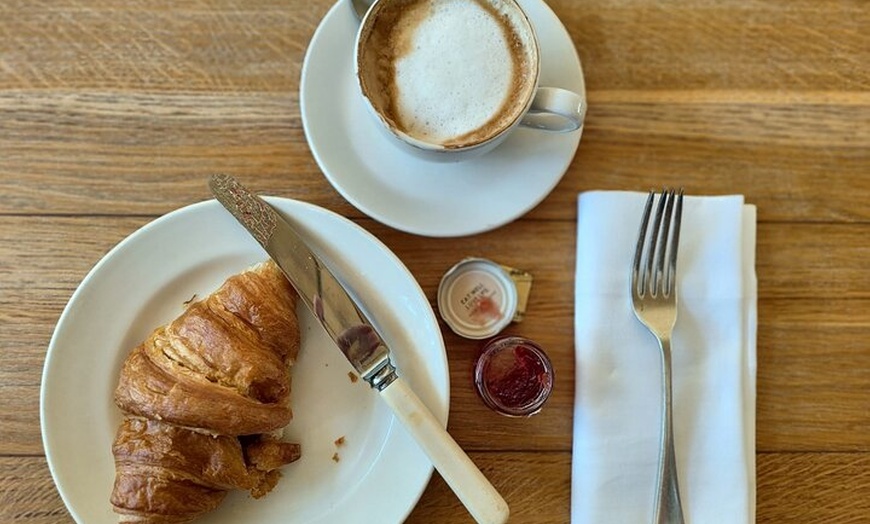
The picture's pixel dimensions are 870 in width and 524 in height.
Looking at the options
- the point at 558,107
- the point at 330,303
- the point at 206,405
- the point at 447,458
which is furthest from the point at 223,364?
the point at 558,107

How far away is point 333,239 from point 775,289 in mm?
765

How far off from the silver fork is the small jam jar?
0.18 m

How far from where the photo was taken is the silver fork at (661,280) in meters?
1.23

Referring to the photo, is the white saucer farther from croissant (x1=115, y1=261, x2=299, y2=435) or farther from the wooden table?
croissant (x1=115, y1=261, x2=299, y2=435)

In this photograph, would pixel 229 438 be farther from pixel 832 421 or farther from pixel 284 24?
pixel 832 421

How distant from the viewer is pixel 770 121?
1.35m

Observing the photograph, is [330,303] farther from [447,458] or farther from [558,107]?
[558,107]

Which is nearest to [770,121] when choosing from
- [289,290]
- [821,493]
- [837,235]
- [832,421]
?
[837,235]

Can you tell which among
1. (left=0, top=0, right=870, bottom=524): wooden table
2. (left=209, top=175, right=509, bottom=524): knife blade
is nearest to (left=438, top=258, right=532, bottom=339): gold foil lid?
(left=0, top=0, right=870, bottom=524): wooden table

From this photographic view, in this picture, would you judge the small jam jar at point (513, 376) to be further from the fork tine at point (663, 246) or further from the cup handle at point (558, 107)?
the cup handle at point (558, 107)

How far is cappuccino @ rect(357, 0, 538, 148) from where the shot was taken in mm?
1149

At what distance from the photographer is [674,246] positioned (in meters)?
1.24

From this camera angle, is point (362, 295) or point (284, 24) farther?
point (284, 24)

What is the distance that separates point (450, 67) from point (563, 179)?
30cm
